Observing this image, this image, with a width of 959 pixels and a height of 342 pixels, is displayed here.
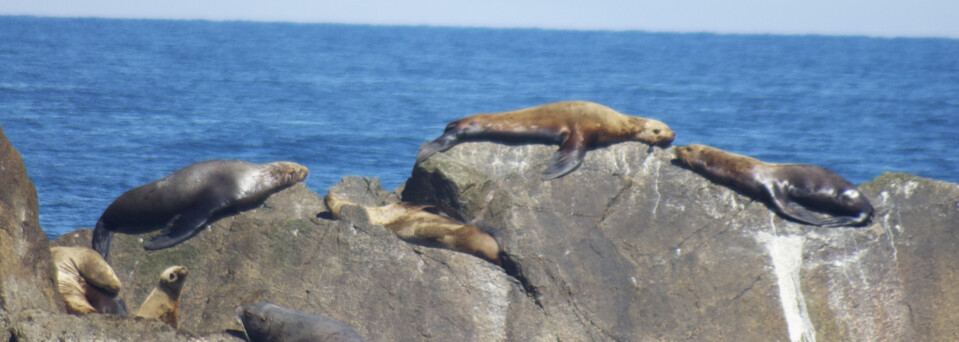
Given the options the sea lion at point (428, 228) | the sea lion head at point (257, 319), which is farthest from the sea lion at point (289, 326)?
the sea lion at point (428, 228)

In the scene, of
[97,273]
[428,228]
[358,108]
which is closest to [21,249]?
[97,273]

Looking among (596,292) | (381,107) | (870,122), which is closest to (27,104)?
(381,107)

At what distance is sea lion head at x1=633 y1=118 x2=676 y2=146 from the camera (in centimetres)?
941

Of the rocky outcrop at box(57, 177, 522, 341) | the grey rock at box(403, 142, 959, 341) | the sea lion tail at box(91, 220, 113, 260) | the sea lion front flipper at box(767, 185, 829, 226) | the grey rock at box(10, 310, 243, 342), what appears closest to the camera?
the grey rock at box(10, 310, 243, 342)

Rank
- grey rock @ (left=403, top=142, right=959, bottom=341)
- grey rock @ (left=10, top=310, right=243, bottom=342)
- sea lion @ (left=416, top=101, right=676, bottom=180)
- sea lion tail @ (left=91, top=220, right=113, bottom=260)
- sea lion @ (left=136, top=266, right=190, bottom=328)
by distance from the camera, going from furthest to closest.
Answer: sea lion @ (left=416, top=101, right=676, bottom=180) < sea lion tail @ (left=91, top=220, right=113, bottom=260) < grey rock @ (left=403, top=142, right=959, bottom=341) < sea lion @ (left=136, top=266, right=190, bottom=328) < grey rock @ (left=10, top=310, right=243, bottom=342)

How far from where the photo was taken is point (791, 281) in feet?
24.0

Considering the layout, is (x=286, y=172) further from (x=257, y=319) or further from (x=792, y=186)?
(x=792, y=186)

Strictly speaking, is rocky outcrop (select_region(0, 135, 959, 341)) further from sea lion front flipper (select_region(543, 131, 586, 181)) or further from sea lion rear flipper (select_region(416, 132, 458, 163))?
sea lion rear flipper (select_region(416, 132, 458, 163))

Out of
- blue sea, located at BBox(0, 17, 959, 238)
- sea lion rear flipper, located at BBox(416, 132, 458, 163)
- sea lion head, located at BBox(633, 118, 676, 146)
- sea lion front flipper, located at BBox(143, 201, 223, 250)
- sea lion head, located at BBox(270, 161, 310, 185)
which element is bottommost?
blue sea, located at BBox(0, 17, 959, 238)

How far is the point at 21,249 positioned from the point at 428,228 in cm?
304

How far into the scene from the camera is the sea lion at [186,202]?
754cm

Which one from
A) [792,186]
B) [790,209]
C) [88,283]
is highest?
[792,186]

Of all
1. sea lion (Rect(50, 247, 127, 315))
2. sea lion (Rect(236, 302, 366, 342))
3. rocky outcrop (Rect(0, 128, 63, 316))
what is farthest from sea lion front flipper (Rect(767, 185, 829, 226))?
rocky outcrop (Rect(0, 128, 63, 316))

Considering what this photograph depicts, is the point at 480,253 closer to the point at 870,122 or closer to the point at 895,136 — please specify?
the point at 895,136
